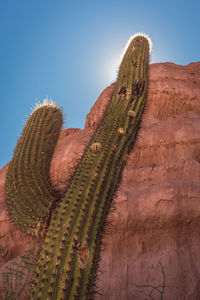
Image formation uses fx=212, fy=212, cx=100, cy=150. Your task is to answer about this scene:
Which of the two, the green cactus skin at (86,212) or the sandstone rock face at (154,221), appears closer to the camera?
the green cactus skin at (86,212)

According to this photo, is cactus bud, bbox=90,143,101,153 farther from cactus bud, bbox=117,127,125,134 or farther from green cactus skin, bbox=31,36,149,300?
cactus bud, bbox=117,127,125,134

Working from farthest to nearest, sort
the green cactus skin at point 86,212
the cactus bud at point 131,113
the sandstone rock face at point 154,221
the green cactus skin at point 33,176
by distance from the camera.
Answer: the sandstone rock face at point 154,221 → the cactus bud at point 131,113 → the green cactus skin at point 33,176 → the green cactus skin at point 86,212

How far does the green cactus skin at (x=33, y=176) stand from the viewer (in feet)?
9.43

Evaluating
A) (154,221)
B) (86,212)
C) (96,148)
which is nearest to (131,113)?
(96,148)

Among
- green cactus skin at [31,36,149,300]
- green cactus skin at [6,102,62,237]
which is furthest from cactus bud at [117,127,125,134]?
green cactus skin at [6,102,62,237]

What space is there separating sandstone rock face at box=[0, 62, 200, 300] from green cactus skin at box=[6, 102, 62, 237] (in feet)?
0.99

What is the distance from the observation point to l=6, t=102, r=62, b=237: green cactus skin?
2875 millimetres

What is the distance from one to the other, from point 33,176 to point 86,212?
1.41m

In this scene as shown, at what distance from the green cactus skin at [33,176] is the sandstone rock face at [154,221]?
0.30 meters

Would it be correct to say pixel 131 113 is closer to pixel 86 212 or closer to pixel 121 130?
pixel 121 130

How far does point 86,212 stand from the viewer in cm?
206

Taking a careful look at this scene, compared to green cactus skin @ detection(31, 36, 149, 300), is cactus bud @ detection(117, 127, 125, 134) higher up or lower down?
higher up

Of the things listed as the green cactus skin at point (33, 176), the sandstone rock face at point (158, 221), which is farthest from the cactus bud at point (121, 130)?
the green cactus skin at point (33, 176)

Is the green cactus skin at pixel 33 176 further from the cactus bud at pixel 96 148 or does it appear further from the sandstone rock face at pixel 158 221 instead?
the sandstone rock face at pixel 158 221
